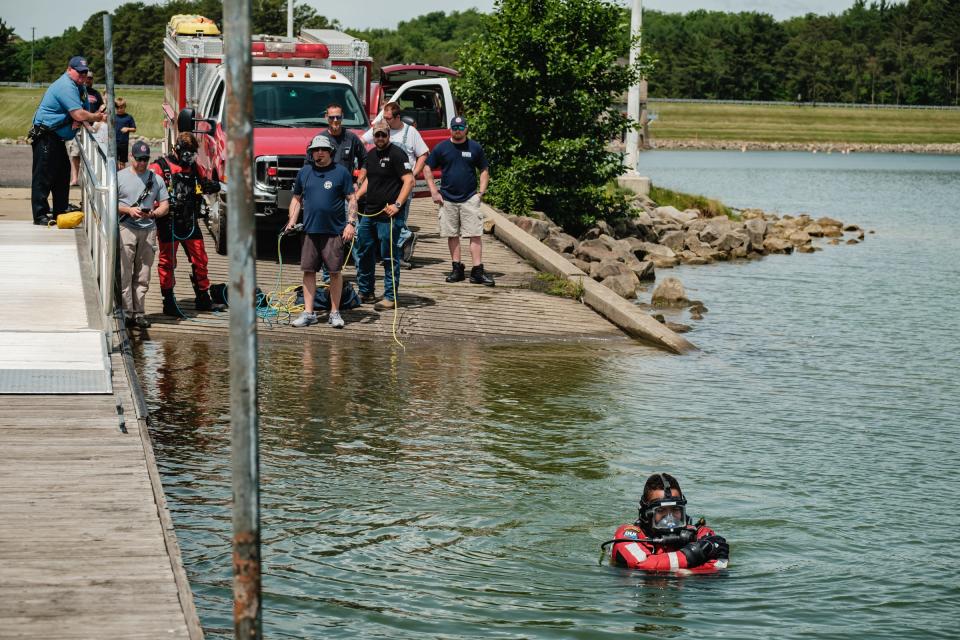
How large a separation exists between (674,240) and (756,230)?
2.89 meters

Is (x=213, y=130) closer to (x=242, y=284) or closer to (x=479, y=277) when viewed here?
(x=479, y=277)

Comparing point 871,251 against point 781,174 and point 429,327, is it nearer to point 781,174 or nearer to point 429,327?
point 429,327

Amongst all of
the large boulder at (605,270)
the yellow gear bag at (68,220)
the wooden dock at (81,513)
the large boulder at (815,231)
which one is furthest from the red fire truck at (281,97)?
the large boulder at (815,231)

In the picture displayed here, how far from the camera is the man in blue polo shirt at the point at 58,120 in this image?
15.8 metres

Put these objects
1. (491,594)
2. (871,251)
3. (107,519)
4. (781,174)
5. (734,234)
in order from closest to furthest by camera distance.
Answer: (107,519) → (491,594) → (734,234) → (871,251) → (781,174)

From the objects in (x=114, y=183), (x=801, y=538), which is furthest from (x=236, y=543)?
(x=114, y=183)

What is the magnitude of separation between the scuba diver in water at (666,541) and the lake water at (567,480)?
126mm

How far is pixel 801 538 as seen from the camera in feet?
30.9

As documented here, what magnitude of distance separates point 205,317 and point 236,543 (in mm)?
10383

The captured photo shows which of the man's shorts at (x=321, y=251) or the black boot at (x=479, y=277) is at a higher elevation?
the man's shorts at (x=321, y=251)

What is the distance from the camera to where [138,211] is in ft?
44.2

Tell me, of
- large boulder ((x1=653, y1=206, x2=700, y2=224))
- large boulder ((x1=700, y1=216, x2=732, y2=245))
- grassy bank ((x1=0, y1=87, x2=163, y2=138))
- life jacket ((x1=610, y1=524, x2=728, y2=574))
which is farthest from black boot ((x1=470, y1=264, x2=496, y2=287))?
grassy bank ((x1=0, y1=87, x2=163, y2=138))

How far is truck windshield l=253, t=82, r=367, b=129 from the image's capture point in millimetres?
18547

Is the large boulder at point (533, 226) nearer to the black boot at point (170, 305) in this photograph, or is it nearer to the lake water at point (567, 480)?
the lake water at point (567, 480)
